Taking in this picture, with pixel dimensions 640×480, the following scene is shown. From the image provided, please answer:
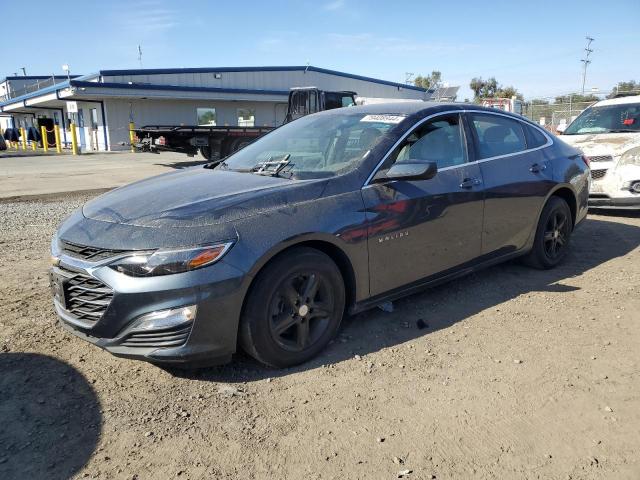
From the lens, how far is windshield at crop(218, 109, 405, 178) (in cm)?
369

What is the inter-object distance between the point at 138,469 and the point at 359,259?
1.79 meters

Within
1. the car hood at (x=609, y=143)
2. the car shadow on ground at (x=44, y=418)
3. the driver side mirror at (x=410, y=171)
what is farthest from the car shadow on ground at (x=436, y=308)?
the car hood at (x=609, y=143)

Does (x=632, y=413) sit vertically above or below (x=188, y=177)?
below

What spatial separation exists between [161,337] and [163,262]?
419 millimetres

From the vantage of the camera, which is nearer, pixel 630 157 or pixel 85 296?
pixel 85 296

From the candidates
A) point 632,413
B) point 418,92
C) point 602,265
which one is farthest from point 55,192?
point 418,92

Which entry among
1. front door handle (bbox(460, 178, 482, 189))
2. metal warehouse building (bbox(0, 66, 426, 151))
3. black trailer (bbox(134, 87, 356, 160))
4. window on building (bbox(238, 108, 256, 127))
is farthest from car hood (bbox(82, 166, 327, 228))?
window on building (bbox(238, 108, 256, 127))

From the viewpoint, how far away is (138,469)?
2363 millimetres

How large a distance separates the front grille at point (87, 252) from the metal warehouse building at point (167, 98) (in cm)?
2337

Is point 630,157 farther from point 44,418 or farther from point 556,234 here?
point 44,418

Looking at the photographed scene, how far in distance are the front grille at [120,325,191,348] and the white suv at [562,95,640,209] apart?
6855 mm

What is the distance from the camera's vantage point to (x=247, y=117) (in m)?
36.1

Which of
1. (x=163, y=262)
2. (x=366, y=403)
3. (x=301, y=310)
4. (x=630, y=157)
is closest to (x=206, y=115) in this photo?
(x=630, y=157)

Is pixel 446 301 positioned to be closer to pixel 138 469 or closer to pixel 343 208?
pixel 343 208
